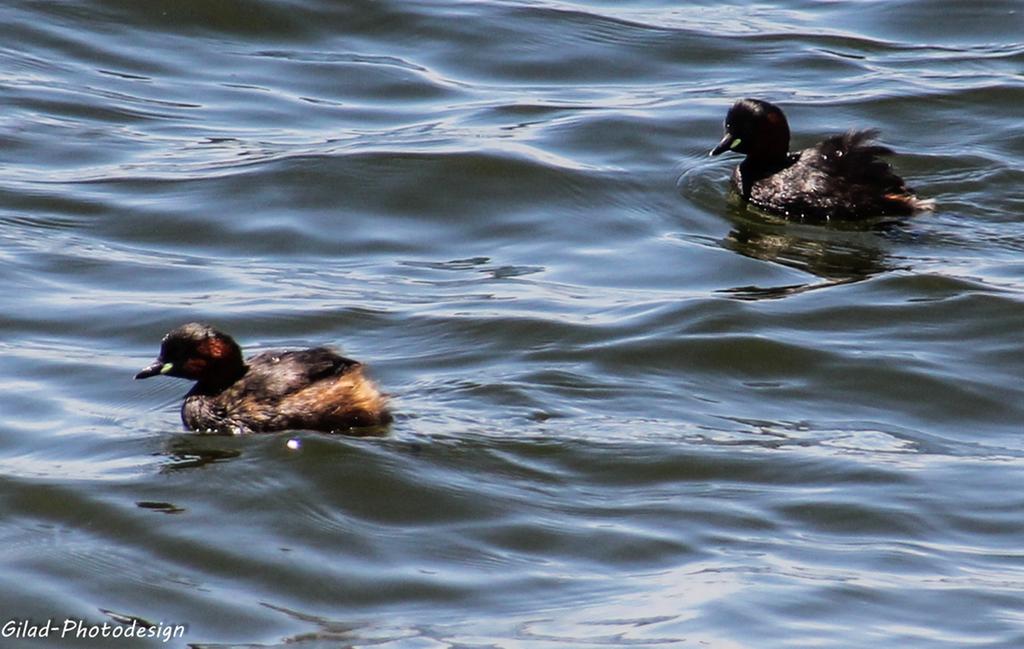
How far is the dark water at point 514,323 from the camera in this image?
6.85 m

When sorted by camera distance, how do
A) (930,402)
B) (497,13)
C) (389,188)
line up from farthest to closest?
(497,13) → (389,188) → (930,402)

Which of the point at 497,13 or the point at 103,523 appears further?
the point at 497,13

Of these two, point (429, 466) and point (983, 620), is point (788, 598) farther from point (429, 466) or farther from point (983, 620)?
point (429, 466)

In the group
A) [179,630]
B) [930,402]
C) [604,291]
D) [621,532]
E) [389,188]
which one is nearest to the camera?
[179,630]

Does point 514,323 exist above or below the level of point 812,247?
below

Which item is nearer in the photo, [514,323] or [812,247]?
[514,323]

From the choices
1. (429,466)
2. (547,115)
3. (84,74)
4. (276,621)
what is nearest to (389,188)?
(547,115)

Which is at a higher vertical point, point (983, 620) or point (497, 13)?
point (497, 13)

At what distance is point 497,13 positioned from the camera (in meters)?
17.0

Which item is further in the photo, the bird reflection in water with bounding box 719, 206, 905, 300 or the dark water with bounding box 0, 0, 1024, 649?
the bird reflection in water with bounding box 719, 206, 905, 300

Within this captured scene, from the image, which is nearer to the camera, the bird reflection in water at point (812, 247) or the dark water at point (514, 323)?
the dark water at point (514, 323)

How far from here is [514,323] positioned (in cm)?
976

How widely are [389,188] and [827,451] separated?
194 inches

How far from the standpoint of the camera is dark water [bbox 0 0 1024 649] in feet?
22.5
